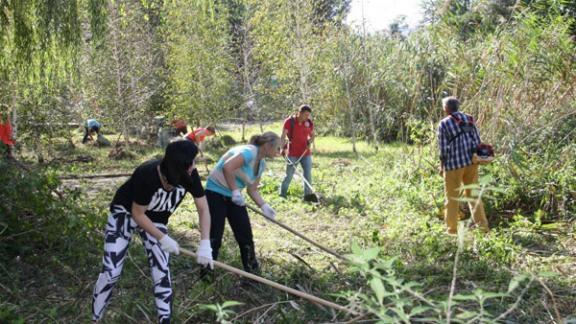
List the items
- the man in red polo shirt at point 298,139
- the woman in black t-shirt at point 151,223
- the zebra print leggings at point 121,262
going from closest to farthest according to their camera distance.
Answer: the woman in black t-shirt at point 151,223 < the zebra print leggings at point 121,262 < the man in red polo shirt at point 298,139

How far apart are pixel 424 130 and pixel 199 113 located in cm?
970

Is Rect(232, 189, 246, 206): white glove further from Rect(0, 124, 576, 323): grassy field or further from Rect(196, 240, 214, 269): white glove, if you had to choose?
Rect(196, 240, 214, 269): white glove

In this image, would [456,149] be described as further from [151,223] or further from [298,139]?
[151,223]

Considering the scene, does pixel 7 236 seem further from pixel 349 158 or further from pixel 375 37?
pixel 375 37

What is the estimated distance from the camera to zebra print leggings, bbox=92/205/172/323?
351 cm

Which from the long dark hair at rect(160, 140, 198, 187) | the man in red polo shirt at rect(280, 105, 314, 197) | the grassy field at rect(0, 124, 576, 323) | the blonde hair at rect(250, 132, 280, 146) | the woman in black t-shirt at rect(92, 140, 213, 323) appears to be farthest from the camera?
the man in red polo shirt at rect(280, 105, 314, 197)

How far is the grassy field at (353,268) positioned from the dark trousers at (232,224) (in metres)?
0.23

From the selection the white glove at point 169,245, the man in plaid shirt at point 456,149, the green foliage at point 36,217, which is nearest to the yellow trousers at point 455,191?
the man in plaid shirt at point 456,149

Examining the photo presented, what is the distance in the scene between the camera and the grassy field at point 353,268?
379 cm

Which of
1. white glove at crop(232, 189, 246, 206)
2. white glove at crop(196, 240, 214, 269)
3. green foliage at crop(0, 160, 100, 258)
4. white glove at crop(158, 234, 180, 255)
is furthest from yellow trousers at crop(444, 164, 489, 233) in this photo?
green foliage at crop(0, 160, 100, 258)

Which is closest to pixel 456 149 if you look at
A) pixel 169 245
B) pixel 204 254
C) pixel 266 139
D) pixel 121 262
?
pixel 266 139

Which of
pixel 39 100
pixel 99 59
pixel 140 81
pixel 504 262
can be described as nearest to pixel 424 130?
pixel 504 262

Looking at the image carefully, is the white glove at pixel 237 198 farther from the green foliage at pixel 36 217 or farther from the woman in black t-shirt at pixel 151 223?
the green foliage at pixel 36 217

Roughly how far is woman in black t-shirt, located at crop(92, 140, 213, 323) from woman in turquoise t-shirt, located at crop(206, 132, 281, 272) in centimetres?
87
